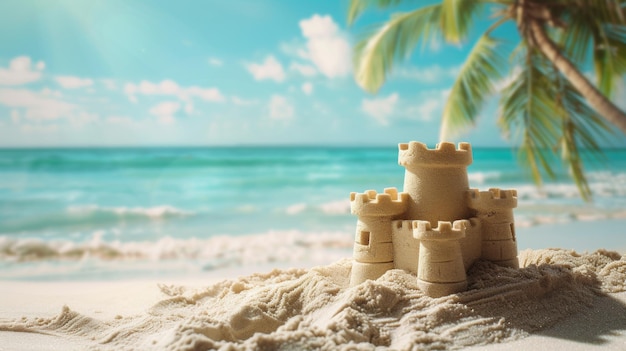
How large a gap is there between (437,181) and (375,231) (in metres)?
0.53

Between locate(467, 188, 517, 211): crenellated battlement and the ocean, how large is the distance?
323cm

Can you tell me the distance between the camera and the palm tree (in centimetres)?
592

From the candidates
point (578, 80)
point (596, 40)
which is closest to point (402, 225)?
point (578, 80)

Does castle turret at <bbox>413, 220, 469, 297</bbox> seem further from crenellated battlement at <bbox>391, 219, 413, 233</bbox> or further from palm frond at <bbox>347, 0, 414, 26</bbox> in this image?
palm frond at <bbox>347, 0, 414, 26</bbox>

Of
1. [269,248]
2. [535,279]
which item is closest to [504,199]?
[535,279]

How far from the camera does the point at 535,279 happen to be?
9.49 ft

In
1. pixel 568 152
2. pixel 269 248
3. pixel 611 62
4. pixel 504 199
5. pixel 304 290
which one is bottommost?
pixel 269 248

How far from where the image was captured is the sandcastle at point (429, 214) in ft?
9.90

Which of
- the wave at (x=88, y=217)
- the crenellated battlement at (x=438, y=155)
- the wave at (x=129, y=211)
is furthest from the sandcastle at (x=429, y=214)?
the wave at (x=129, y=211)

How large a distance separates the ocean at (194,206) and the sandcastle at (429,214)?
331 centimetres

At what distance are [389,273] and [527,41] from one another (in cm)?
478

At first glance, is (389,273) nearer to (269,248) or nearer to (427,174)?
(427,174)

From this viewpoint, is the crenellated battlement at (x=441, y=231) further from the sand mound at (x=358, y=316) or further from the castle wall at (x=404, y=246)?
the sand mound at (x=358, y=316)

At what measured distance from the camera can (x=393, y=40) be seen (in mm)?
6723
